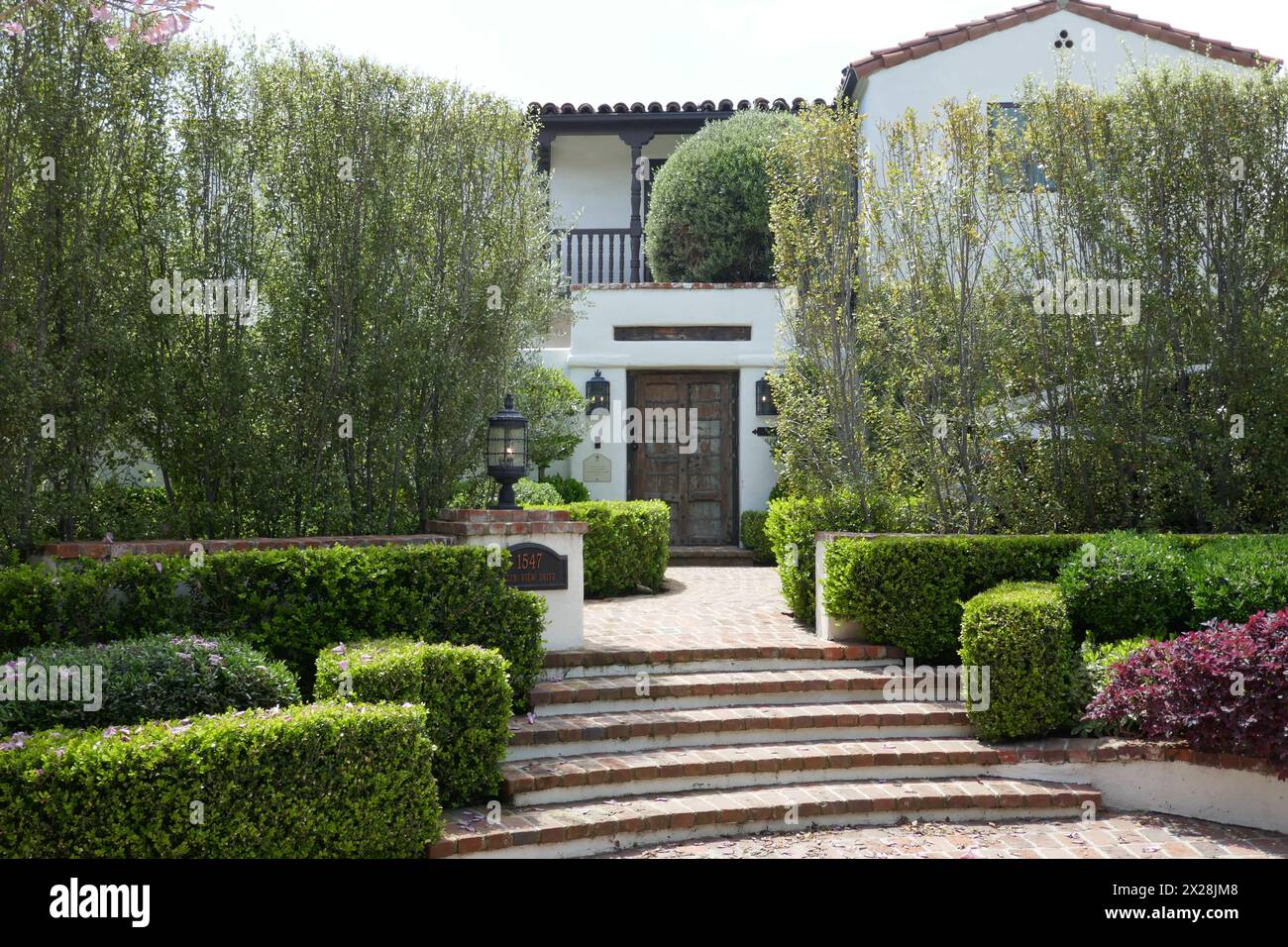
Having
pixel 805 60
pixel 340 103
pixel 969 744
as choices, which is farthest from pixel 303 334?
pixel 805 60

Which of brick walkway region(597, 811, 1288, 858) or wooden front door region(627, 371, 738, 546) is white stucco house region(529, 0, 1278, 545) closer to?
wooden front door region(627, 371, 738, 546)

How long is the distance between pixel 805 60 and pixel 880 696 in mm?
12066

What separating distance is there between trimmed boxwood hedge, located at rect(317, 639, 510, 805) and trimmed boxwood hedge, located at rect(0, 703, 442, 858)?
406 millimetres

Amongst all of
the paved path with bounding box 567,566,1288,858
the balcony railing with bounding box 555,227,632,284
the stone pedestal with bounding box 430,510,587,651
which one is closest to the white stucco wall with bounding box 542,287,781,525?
the balcony railing with bounding box 555,227,632,284

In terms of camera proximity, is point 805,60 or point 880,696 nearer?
point 880,696

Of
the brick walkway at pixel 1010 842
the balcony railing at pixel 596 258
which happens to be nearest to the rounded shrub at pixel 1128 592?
the brick walkway at pixel 1010 842

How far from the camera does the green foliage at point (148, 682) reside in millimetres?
5371

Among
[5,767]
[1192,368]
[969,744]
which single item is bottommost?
[969,744]

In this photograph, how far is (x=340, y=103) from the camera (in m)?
8.38

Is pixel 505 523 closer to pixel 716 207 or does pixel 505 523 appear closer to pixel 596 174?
pixel 716 207

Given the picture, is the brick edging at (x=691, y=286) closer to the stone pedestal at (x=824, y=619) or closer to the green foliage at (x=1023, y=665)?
the stone pedestal at (x=824, y=619)

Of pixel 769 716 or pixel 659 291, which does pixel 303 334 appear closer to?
pixel 769 716

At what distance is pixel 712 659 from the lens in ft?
28.0

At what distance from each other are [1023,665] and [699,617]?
11.3ft
